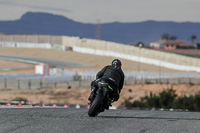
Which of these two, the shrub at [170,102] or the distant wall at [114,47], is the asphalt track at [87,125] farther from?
the distant wall at [114,47]

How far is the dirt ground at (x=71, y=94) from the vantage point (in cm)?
4581

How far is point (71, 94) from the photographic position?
51.6 m

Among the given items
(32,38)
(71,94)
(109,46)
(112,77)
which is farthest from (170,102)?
(32,38)

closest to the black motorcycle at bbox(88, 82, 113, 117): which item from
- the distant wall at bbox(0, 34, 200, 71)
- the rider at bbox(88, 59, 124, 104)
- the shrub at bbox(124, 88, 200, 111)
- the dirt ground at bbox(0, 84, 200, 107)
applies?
the rider at bbox(88, 59, 124, 104)

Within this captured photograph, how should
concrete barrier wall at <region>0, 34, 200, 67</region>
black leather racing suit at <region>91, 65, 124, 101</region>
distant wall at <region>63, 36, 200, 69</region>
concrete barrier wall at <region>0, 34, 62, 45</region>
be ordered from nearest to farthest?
black leather racing suit at <region>91, 65, 124, 101</region>, distant wall at <region>63, 36, 200, 69</region>, concrete barrier wall at <region>0, 34, 200, 67</region>, concrete barrier wall at <region>0, 34, 62, 45</region>

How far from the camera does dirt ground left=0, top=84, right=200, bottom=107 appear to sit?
45.8m

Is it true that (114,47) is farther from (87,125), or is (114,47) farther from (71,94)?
(87,125)

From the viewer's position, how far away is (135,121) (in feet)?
37.3

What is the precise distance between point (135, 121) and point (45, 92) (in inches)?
1591

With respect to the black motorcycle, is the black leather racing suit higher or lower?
higher

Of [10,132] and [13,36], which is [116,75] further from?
[13,36]

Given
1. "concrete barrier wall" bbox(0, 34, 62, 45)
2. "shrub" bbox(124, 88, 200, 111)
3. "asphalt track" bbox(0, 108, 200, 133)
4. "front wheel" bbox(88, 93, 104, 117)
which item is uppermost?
"concrete barrier wall" bbox(0, 34, 62, 45)

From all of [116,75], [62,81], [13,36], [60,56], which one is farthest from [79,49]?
[116,75]

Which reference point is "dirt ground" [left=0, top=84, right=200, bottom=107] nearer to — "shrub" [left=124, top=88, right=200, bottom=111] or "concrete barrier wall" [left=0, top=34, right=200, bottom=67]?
"shrub" [left=124, top=88, right=200, bottom=111]
